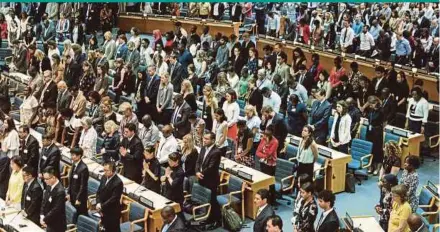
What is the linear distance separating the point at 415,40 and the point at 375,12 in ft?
12.7

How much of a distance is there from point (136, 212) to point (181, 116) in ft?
10.1

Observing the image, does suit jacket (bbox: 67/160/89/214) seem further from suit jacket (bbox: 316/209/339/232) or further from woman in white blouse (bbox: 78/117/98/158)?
suit jacket (bbox: 316/209/339/232)

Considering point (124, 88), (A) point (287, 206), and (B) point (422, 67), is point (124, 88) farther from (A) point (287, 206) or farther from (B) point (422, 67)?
(B) point (422, 67)

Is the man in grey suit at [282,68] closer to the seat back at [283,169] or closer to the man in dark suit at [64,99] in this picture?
the seat back at [283,169]

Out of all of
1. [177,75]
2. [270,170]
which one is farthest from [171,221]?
[177,75]

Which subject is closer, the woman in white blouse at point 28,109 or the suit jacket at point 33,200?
the suit jacket at point 33,200

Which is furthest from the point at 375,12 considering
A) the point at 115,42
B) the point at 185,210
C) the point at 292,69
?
the point at 185,210

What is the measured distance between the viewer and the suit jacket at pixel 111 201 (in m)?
8.91

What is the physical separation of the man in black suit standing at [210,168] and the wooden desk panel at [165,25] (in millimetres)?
12129

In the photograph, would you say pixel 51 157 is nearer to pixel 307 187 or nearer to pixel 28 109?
pixel 28 109

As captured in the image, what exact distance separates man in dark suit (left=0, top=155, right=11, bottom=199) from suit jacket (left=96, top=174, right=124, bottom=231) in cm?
211

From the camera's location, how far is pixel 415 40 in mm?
17547

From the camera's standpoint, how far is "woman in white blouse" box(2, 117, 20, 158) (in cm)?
1091

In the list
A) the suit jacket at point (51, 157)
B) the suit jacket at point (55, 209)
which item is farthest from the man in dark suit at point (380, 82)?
the suit jacket at point (55, 209)
